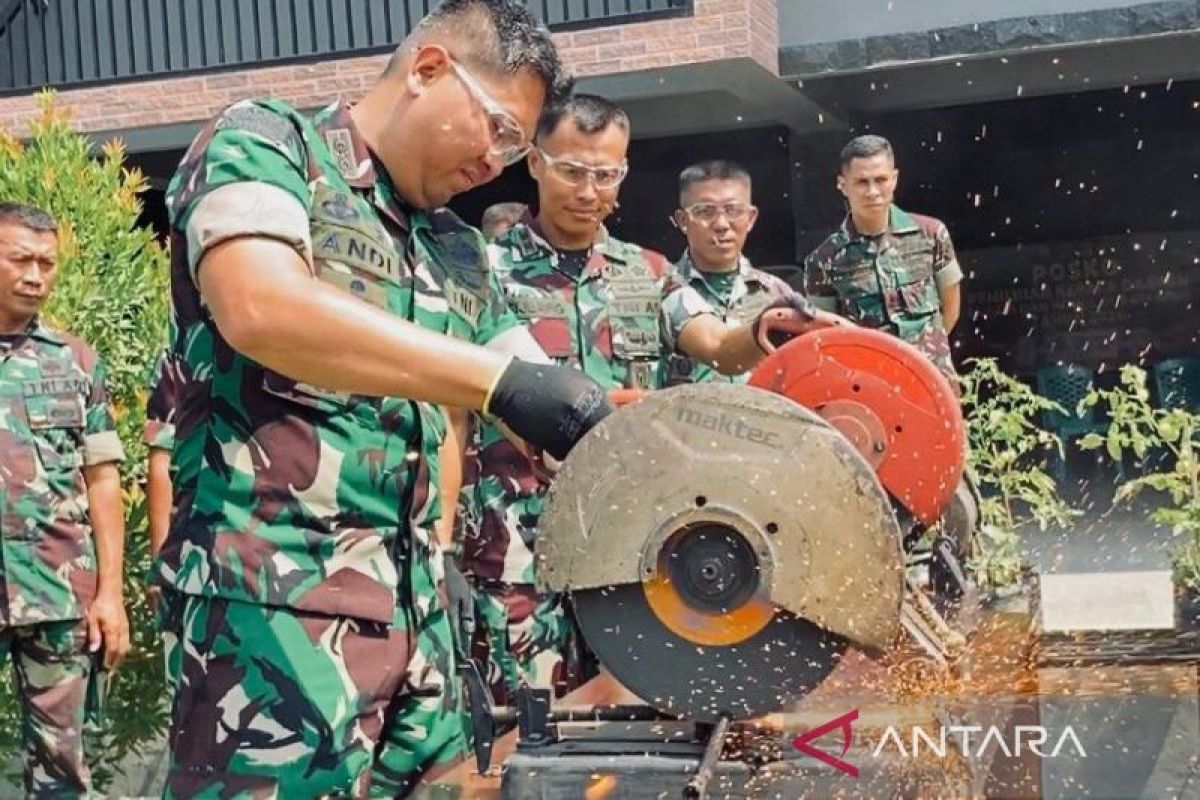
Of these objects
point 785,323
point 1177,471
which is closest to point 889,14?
point 1177,471

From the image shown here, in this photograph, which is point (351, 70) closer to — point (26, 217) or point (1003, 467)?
point (1003, 467)

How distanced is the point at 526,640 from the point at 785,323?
1.22m

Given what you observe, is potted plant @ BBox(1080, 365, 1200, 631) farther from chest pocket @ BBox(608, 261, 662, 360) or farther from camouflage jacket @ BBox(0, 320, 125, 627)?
camouflage jacket @ BBox(0, 320, 125, 627)

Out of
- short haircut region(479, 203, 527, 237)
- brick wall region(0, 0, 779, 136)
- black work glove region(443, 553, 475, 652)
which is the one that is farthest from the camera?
brick wall region(0, 0, 779, 136)

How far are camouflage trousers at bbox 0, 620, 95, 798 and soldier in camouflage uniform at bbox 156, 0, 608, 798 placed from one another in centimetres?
292

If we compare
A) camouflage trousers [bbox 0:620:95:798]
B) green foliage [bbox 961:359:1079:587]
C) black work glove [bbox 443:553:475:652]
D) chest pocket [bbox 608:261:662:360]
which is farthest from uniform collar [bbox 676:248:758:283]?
black work glove [bbox 443:553:475:652]

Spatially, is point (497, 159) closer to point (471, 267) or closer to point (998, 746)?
point (471, 267)

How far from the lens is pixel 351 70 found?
1253cm

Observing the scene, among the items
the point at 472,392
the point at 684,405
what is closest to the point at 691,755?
the point at 684,405

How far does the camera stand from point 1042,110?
12.9 meters

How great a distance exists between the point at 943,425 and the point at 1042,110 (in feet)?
31.9

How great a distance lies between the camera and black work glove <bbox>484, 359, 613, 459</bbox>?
230cm

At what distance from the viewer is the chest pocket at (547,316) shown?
15.5ft

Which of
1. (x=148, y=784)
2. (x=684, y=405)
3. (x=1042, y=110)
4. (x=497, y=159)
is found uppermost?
(x=497, y=159)
